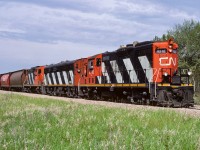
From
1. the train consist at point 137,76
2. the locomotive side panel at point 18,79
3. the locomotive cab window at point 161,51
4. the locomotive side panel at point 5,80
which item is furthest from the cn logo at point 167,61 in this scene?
the locomotive side panel at point 5,80

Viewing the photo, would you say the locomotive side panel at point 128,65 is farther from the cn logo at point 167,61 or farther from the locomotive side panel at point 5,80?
the locomotive side panel at point 5,80

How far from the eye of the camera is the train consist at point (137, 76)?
22125mm

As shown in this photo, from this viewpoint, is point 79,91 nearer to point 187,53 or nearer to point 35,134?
point 35,134

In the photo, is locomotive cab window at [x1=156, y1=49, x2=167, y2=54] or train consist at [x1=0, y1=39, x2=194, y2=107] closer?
train consist at [x1=0, y1=39, x2=194, y2=107]

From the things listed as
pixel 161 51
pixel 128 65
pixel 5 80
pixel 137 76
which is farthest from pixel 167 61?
pixel 5 80

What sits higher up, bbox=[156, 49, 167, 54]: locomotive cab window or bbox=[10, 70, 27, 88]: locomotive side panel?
bbox=[156, 49, 167, 54]: locomotive cab window

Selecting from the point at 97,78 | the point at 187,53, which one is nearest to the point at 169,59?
the point at 97,78

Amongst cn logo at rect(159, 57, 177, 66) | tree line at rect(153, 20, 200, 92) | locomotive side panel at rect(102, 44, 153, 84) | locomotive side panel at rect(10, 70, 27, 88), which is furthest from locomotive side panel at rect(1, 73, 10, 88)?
cn logo at rect(159, 57, 177, 66)

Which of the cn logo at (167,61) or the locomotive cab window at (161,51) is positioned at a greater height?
the locomotive cab window at (161,51)

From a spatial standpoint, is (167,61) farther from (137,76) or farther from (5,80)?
(5,80)

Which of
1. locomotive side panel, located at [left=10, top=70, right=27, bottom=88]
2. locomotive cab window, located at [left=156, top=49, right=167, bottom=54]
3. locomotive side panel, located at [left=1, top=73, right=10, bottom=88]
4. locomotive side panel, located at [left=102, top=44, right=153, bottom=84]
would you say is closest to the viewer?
locomotive cab window, located at [left=156, top=49, right=167, bottom=54]

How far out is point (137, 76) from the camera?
80.1 feet

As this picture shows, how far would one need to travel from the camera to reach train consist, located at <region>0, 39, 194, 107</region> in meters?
22.1

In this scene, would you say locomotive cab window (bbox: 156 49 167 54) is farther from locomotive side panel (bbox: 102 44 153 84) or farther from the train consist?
locomotive side panel (bbox: 102 44 153 84)
